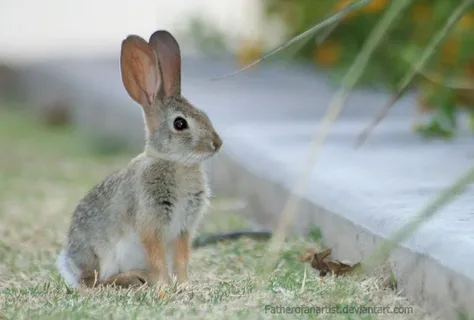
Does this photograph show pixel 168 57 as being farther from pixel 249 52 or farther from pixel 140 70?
pixel 249 52

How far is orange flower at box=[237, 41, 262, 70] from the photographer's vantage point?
6.80 m

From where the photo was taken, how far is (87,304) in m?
2.75

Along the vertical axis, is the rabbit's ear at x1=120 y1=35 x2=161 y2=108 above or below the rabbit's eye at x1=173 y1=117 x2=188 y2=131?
above

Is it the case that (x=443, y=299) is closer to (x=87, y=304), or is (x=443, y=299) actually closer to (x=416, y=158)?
(x=87, y=304)

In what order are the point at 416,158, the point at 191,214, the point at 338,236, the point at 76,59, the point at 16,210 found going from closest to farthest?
the point at 191,214 < the point at 338,236 < the point at 416,158 < the point at 16,210 < the point at 76,59

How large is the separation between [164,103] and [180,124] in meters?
0.09

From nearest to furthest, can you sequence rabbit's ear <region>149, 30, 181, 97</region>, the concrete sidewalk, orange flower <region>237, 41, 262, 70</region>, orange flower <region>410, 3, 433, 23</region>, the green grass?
1. the green grass
2. the concrete sidewalk
3. rabbit's ear <region>149, 30, 181, 97</region>
4. orange flower <region>410, 3, 433, 23</region>
5. orange flower <region>237, 41, 262, 70</region>

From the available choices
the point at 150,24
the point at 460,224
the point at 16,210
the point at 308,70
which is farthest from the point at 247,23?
the point at 460,224

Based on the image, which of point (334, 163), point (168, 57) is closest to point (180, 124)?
point (168, 57)

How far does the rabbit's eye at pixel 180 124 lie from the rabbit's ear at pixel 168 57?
0.30ft

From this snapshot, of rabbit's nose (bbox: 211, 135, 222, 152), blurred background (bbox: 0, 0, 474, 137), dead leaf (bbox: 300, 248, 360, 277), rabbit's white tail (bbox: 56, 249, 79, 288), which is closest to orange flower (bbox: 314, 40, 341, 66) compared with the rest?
blurred background (bbox: 0, 0, 474, 137)

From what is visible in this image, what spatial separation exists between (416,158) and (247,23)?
13.7 feet

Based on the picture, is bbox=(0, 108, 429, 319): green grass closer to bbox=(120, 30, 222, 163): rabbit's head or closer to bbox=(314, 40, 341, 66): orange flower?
bbox=(120, 30, 222, 163): rabbit's head

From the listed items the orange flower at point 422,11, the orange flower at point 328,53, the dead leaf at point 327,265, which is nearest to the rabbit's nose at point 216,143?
the dead leaf at point 327,265
